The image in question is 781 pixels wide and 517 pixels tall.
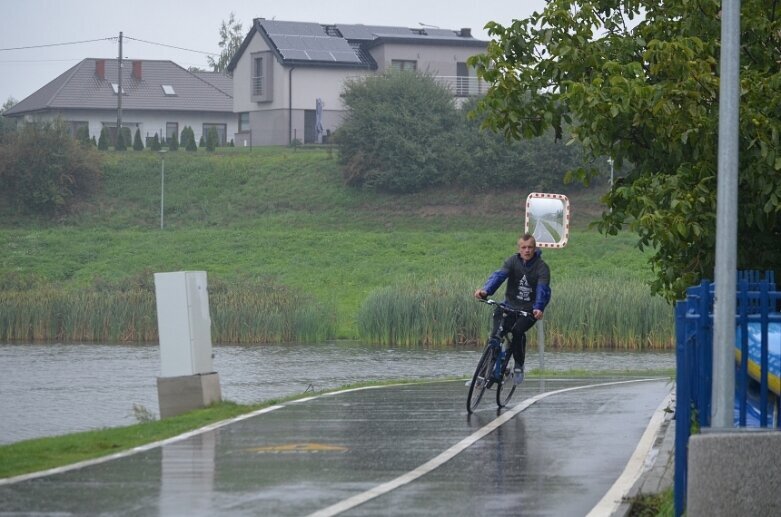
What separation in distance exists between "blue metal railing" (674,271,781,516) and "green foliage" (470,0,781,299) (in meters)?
2.75

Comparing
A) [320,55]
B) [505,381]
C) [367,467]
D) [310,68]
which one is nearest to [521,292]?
[505,381]

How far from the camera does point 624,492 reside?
30.2ft

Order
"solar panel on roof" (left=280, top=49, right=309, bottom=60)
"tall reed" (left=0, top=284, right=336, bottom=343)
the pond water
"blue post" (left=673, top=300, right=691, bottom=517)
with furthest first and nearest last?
"solar panel on roof" (left=280, top=49, right=309, bottom=60)
"tall reed" (left=0, top=284, right=336, bottom=343)
the pond water
"blue post" (left=673, top=300, right=691, bottom=517)

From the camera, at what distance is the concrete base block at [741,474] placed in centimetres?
718

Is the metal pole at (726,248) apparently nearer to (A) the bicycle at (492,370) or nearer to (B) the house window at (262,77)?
(A) the bicycle at (492,370)

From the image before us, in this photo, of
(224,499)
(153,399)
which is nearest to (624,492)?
(224,499)

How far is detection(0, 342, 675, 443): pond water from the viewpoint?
18625mm

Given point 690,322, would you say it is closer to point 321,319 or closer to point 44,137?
point 321,319

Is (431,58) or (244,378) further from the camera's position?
(431,58)

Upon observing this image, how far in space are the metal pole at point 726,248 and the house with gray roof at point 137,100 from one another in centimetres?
8104

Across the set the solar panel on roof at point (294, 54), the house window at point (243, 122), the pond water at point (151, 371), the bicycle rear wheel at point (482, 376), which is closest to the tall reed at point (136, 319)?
the pond water at point (151, 371)

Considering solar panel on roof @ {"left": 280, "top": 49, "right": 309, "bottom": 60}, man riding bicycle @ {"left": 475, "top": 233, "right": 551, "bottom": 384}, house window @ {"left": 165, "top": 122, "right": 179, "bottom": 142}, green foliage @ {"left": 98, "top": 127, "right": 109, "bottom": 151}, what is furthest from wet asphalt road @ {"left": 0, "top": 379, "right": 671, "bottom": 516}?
house window @ {"left": 165, "top": 122, "right": 179, "bottom": 142}

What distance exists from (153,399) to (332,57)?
5961cm

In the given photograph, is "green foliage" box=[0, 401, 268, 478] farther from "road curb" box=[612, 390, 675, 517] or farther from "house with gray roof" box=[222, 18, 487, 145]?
"house with gray roof" box=[222, 18, 487, 145]
